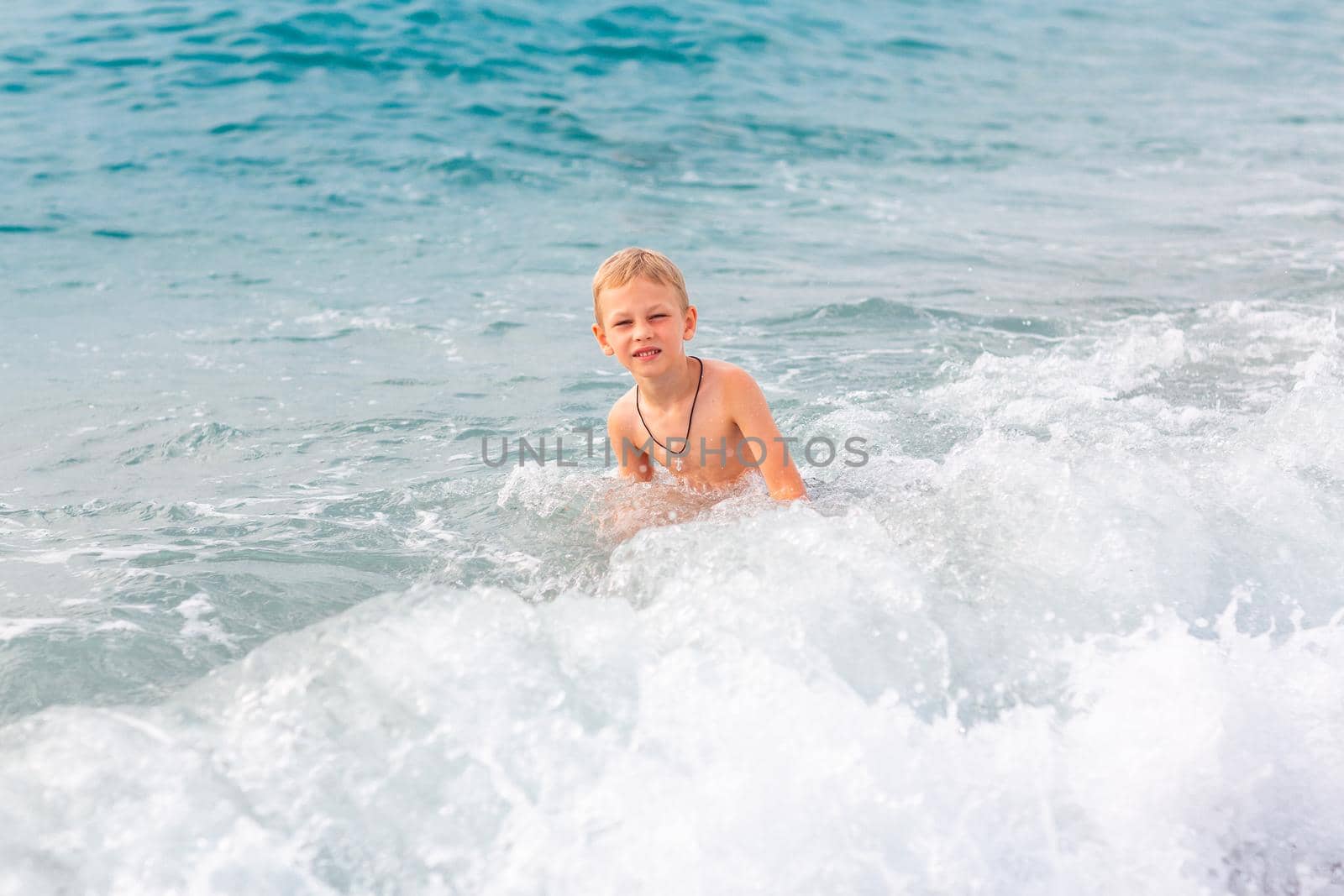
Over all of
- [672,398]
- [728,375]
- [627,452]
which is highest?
[728,375]

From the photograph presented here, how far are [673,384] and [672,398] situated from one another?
7 centimetres

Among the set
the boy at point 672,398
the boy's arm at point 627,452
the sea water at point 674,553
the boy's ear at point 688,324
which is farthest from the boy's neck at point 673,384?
the sea water at point 674,553

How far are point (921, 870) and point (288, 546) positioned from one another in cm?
258

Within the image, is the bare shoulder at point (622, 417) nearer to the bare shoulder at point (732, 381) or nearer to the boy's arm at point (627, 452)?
the boy's arm at point (627, 452)

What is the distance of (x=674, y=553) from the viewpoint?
3635 millimetres

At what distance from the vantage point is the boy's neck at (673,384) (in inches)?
173

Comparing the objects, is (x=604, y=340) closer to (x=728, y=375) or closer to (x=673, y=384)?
(x=673, y=384)

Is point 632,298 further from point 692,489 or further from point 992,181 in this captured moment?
point 992,181

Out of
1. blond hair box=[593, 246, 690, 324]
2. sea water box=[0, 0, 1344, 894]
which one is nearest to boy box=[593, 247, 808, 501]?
blond hair box=[593, 246, 690, 324]

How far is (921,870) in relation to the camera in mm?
2480

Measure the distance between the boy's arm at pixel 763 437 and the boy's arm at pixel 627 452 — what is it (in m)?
0.47

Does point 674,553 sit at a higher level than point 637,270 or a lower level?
lower

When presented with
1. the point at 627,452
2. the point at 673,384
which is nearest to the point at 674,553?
the point at 673,384

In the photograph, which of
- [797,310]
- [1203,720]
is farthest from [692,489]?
[797,310]
